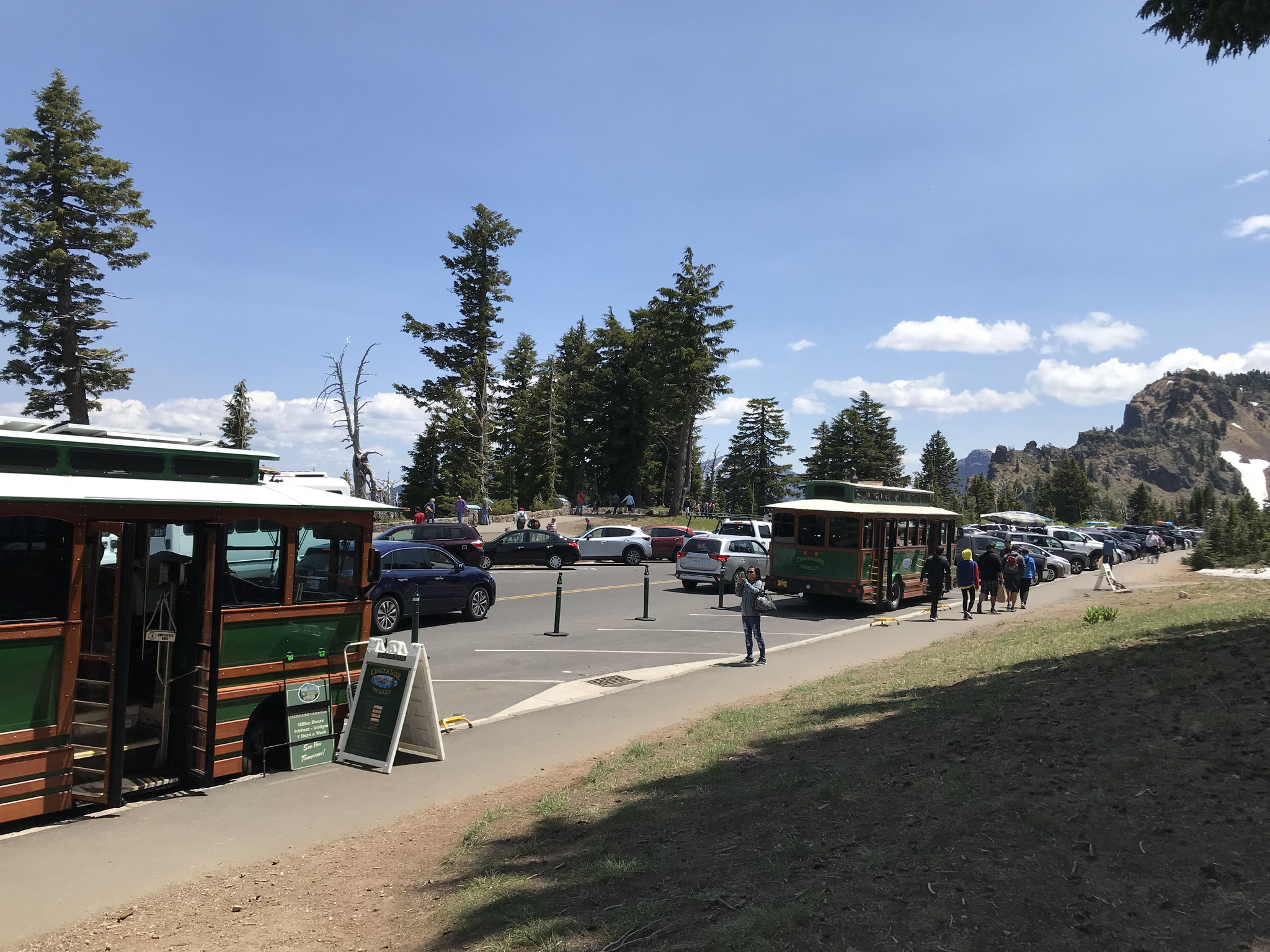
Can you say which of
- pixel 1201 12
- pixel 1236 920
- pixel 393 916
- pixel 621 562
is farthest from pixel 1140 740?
pixel 621 562

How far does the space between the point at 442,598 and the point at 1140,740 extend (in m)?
13.6

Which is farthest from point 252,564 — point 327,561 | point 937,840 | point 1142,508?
point 1142,508

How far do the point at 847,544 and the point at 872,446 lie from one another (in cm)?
6827

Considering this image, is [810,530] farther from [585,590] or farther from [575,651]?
[575,651]

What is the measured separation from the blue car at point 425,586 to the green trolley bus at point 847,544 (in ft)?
25.2

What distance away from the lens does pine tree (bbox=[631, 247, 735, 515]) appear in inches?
2368

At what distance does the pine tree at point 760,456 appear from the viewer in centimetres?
8662

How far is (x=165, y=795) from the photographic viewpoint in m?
7.47

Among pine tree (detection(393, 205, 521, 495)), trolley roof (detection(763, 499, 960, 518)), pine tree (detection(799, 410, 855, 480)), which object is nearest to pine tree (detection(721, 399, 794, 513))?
pine tree (detection(799, 410, 855, 480))

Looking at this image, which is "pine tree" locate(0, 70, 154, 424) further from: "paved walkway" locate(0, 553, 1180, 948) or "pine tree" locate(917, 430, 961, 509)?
"pine tree" locate(917, 430, 961, 509)

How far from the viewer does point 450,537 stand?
1010 inches

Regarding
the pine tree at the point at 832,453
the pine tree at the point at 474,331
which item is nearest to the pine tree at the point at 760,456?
the pine tree at the point at 832,453

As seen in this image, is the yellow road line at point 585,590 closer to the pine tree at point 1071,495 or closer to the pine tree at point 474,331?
the pine tree at point 474,331

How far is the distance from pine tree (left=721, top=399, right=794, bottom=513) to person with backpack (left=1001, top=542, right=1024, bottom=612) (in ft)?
201
